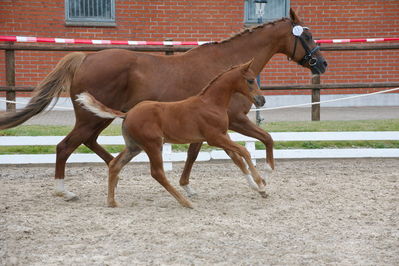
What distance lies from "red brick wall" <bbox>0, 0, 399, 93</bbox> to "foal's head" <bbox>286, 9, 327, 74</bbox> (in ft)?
22.7

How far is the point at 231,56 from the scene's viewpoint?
6.02 meters

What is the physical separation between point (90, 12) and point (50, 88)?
7.43 meters

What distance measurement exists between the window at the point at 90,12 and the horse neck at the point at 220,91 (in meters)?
8.08

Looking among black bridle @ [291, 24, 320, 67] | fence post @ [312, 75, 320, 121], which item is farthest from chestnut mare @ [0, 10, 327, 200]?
fence post @ [312, 75, 320, 121]

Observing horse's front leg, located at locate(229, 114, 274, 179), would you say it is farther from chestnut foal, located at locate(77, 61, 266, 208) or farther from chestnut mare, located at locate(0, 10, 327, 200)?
chestnut foal, located at locate(77, 61, 266, 208)

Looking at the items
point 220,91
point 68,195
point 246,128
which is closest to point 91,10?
point 68,195

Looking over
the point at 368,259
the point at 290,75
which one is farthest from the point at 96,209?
the point at 290,75

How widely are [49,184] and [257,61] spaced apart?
112 inches

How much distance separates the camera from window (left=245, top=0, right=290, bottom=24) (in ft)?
43.9

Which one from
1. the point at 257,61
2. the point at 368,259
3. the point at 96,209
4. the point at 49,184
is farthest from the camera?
the point at 49,184

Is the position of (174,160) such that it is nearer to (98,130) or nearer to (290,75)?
(98,130)

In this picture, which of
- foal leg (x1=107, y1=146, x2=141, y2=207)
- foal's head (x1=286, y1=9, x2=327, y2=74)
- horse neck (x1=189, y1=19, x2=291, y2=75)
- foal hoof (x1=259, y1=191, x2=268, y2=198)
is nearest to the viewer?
foal leg (x1=107, y1=146, x2=141, y2=207)

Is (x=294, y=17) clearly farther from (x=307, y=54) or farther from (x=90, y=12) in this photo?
(x=90, y=12)

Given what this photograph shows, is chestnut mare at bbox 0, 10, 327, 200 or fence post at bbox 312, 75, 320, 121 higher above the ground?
chestnut mare at bbox 0, 10, 327, 200
